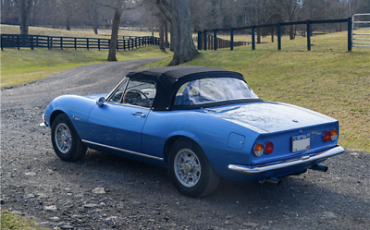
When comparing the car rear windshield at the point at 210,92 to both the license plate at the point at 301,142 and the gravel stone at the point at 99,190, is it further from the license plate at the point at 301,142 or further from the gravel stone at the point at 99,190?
the gravel stone at the point at 99,190

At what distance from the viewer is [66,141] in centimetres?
591

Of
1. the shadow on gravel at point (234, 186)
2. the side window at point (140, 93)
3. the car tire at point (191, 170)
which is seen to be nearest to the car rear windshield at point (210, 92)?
the side window at point (140, 93)

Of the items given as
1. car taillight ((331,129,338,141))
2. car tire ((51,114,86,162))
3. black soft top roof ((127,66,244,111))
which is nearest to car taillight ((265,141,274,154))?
car taillight ((331,129,338,141))

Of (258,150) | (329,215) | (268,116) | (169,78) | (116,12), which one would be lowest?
(329,215)

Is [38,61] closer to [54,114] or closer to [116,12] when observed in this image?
[116,12]

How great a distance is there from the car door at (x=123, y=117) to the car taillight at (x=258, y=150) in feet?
5.23

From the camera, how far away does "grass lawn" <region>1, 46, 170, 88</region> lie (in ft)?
72.6

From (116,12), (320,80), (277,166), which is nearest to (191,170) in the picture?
(277,166)

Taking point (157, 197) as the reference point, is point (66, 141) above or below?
above

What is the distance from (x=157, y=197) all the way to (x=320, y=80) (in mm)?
8984

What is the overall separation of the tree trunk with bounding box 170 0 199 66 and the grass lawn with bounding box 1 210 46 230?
53.6ft

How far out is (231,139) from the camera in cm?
387

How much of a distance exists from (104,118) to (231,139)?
2.12m

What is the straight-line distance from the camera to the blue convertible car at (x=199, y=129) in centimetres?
388
